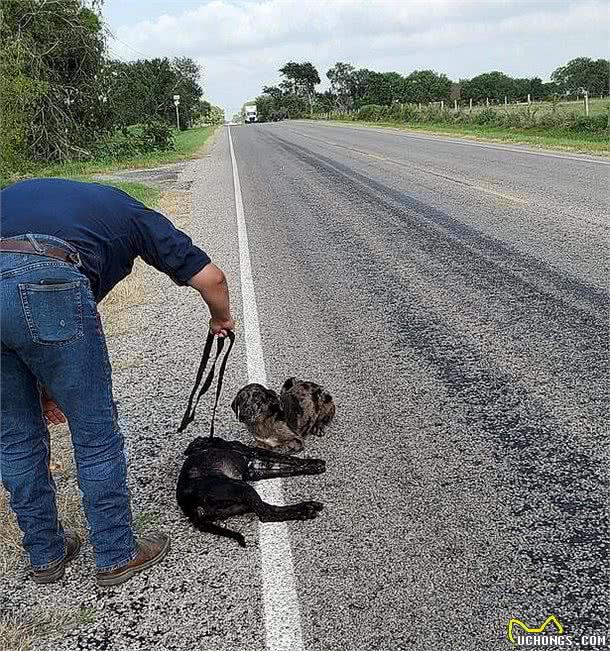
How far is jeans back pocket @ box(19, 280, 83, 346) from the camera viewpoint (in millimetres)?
2723

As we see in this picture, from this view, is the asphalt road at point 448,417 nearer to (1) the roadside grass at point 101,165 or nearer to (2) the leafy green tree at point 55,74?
(1) the roadside grass at point 101,165

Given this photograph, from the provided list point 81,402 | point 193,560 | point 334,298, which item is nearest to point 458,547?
point 193,560

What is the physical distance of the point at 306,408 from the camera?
4371mm

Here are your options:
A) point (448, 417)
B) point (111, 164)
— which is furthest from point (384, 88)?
point (448, 417)

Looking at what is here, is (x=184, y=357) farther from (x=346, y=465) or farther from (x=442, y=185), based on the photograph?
(x=442, y=185)

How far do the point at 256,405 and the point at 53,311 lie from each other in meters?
1.81

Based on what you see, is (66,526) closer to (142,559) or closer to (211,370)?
(142,559)

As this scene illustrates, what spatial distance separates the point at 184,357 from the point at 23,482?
288 cm

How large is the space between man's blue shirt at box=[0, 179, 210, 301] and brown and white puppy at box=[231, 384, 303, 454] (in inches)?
55.8

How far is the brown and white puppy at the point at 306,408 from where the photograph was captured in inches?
171

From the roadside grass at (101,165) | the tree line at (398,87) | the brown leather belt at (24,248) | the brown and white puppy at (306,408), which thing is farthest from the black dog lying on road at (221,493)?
the tree line at (398,87)

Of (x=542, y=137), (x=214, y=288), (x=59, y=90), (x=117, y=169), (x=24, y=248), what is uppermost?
(x=59, y=90)

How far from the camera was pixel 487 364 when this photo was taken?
5.33 m

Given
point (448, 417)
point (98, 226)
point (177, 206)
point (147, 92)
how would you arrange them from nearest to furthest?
point (98, 226), point (448, 417), point (177, 206), point (147, 92)
